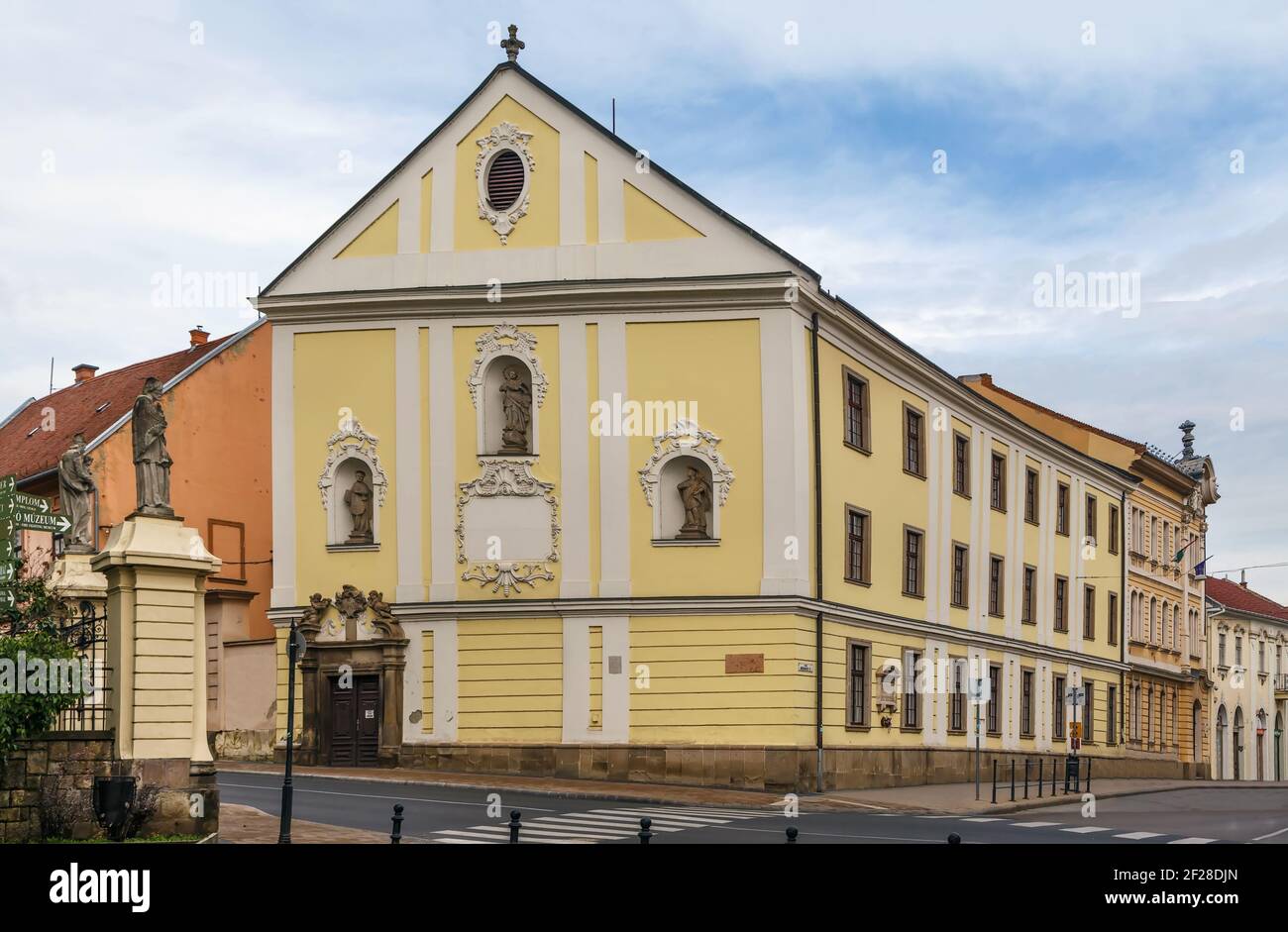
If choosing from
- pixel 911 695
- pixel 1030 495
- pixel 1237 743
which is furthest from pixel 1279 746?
pixel 911 695

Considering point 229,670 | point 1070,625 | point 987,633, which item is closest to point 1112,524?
point 1070,625

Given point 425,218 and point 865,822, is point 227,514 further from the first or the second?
point 865,822

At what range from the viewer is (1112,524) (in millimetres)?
62250

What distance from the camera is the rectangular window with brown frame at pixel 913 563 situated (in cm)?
4300

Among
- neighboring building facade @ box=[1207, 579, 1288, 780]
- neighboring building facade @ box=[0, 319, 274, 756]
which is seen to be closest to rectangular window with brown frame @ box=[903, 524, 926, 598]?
neighboring building facade @ box=[0, 319, 274, 756]

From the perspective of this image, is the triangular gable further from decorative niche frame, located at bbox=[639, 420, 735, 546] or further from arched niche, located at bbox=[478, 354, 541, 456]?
decorative niche frame, located at bbox=[639, 420, 735, 546]

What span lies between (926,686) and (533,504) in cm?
1265

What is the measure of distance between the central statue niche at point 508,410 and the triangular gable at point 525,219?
218cm

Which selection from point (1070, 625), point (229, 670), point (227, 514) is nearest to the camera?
point (229, 670)

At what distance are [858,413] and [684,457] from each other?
18.4 ft

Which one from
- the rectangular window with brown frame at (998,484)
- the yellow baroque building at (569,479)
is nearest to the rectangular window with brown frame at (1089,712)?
the rectangular window with brown frame at (998,484)

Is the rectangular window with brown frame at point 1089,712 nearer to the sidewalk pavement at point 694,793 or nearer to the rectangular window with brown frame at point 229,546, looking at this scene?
the sidewalk pavement at point 694,793

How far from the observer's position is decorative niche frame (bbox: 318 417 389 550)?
38.2 metres

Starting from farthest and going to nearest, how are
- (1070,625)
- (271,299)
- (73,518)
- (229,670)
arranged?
1. (1070,625)
2. (229,670)
3. (271,299)
4. (73,518)
